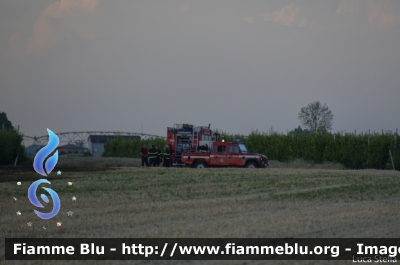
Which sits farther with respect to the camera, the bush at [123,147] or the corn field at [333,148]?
the bush at [123,147]

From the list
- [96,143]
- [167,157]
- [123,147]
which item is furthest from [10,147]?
[96,143]

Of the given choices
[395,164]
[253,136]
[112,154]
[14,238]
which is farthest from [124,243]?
[112,154]

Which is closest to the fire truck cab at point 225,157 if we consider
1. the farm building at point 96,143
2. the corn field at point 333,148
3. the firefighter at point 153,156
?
the firefighter at point 153,156

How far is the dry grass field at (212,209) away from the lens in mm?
12508

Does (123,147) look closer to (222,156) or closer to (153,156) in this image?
(153,156)

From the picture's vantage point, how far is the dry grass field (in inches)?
492

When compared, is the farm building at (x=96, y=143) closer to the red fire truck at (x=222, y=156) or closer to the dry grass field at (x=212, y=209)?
the red fire truck at (x=222, y=156)

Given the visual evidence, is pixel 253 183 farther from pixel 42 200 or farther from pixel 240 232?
pixel 240 232

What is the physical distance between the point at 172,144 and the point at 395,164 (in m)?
15.5

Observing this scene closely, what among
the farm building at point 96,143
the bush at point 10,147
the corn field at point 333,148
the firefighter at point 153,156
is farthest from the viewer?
the farm building at point 96,143

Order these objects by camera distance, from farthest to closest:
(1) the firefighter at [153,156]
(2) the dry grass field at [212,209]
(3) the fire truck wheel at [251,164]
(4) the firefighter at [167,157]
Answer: (1) the firefighter at [153,156] → (4) the firefighter at [167,157] → (3) the fire truck wheel at [251,164] → (2) the dry grass field at [212,209]

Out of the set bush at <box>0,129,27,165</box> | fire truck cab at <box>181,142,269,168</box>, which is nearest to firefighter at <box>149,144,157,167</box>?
fire truck cab at <box>181,142,269,168</box>

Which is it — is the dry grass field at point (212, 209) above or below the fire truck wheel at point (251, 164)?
below

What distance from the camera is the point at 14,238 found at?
11961mm
